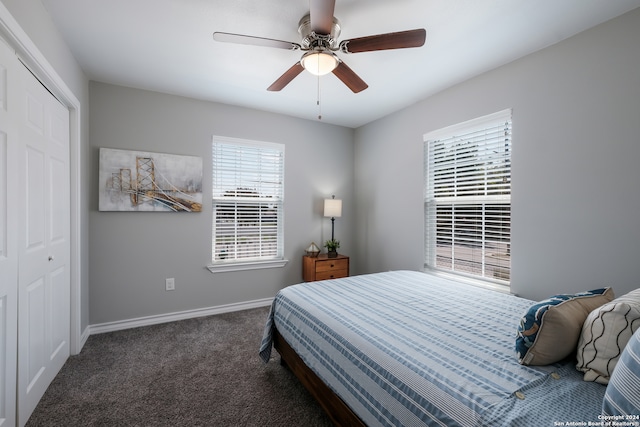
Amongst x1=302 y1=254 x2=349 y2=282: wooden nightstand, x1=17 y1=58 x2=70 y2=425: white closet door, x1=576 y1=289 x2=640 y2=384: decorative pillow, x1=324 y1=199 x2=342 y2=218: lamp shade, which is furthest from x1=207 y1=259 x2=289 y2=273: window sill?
x1=576 y1=289 x2=640 y2=384: decorative pillow

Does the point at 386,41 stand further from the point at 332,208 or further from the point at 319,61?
the point at 332,208

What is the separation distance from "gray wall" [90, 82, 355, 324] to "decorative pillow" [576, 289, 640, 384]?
3.15m

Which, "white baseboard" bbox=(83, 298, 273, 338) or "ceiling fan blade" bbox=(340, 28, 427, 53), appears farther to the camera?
"white baseboard" bbox=(83, 298, 273, 338)

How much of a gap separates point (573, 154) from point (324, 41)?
6.52 feet

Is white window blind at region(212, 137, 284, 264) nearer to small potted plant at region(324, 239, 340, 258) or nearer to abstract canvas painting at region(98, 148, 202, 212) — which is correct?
abstract canvas painting at region(98, 148, 202, 212)

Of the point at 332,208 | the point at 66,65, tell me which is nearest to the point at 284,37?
the point at 66,65

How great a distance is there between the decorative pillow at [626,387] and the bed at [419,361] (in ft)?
0.30

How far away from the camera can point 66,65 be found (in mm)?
2277

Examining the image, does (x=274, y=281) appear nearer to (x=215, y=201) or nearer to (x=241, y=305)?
(x=241, y=305)

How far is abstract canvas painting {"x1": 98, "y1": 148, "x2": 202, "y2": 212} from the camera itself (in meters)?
2.95

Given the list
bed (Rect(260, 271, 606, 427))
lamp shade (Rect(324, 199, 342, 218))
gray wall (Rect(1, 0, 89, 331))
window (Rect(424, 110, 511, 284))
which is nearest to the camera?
bed (Rect(260, 271, 606, 427))

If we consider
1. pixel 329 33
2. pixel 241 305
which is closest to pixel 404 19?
pixel 329 33

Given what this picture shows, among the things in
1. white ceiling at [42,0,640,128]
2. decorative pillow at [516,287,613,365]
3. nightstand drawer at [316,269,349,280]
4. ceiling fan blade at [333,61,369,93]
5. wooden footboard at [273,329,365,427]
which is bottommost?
wooden footboard at [273,329,365,427]

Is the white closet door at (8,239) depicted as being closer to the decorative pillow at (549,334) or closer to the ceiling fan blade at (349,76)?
the ceiling fan blade at (349,76)
